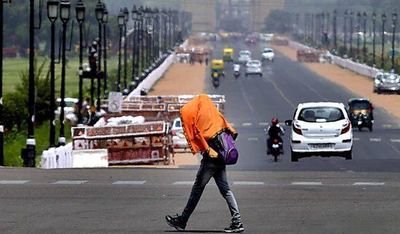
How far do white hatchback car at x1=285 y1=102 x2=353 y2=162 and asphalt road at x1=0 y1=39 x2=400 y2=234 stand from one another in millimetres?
692

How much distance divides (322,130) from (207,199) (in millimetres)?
16058

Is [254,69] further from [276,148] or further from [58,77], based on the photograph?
[276,148]

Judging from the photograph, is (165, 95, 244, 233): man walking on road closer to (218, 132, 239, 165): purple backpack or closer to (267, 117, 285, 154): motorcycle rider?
(218, 132, 239, 165): purple backpack

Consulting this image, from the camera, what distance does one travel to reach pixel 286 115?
74.8 meters

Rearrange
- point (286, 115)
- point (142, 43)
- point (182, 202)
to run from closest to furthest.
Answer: point (182, 202), point (286, 115), point (142, 43)

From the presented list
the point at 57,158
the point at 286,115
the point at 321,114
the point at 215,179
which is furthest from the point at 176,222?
the point at 286,115

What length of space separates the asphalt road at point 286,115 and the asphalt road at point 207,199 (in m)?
0.36

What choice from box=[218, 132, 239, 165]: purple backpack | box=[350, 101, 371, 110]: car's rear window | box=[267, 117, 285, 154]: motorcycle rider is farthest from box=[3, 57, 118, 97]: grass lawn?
box=[218, 132, 239, 165]: purple backpack

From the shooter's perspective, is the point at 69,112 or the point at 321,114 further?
the point at 69,112

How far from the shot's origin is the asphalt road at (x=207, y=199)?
57.7 ft

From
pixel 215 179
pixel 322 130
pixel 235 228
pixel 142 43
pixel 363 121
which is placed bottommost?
pixel 363 121

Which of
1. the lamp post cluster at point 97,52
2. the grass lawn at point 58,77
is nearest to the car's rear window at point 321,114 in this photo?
the lamp post cluster at point 97,52

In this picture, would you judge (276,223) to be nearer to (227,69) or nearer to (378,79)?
(378,79)

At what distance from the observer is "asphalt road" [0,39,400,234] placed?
1759cm
